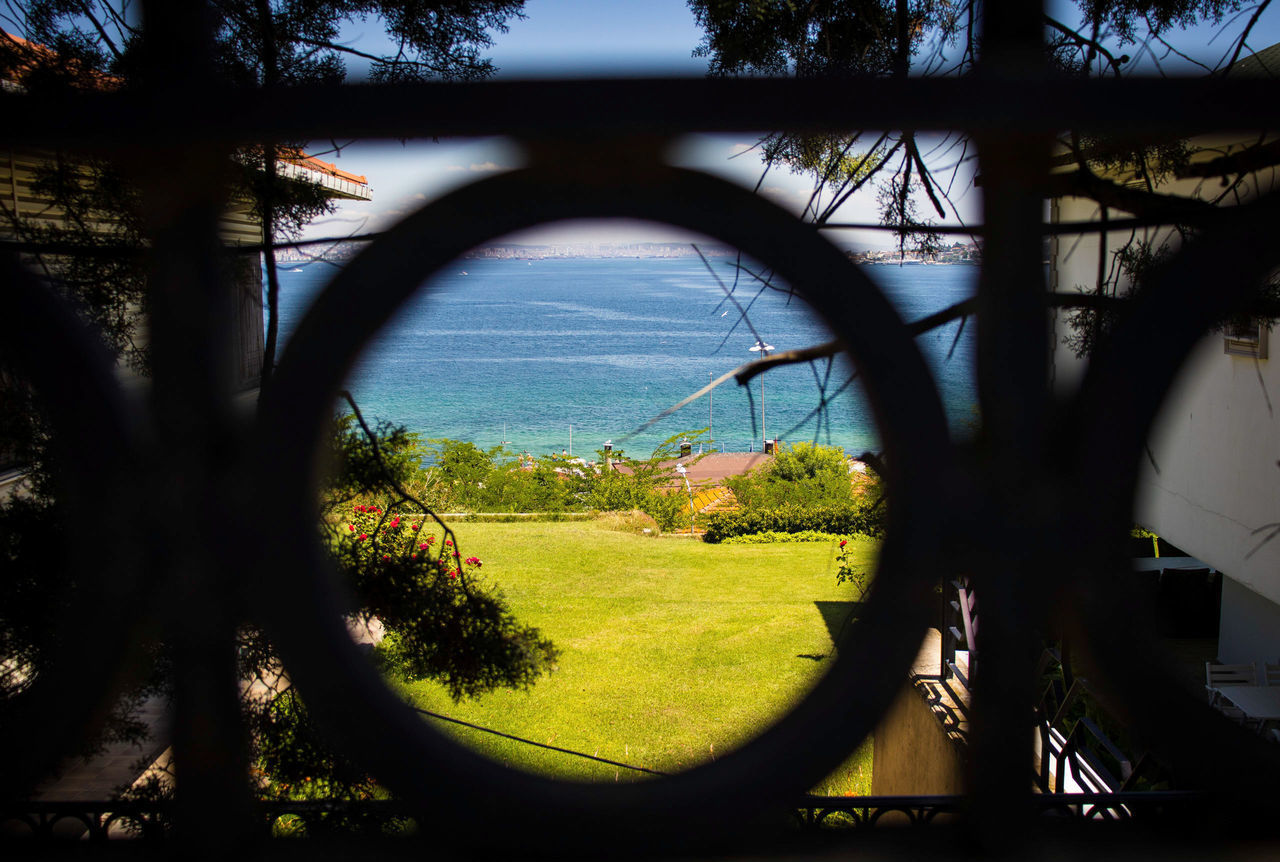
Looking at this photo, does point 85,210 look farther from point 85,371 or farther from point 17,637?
point 85,371

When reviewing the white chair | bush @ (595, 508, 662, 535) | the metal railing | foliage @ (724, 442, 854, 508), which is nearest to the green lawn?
bush @ (595, 508, 662, 535)

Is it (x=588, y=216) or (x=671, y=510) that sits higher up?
(x=588, y=216)

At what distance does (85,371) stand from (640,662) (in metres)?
12.9

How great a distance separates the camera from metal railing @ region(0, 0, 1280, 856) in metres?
0.66

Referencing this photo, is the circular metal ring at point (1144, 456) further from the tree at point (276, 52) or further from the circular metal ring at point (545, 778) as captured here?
the tree at point (276, 52)

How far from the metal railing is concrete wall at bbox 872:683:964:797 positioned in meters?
3.77

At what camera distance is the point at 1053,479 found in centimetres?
74

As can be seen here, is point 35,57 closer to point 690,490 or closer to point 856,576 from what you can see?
point 856,576

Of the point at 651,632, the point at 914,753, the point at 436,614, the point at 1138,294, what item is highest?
the point at 1138,294

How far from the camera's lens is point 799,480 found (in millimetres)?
16109

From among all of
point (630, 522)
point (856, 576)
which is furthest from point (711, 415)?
point (630, 522)

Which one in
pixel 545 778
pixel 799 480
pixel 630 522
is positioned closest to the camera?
pixel 545 778

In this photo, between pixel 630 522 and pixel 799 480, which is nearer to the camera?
pixel 799 480

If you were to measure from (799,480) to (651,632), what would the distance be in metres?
4.21
